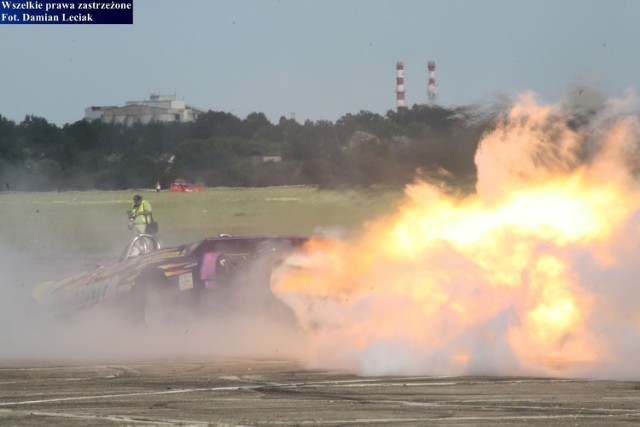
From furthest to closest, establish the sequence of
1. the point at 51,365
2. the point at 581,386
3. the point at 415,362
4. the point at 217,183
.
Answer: the point at 217,183 → the point at 51,365 → the point at 415,362 → the point at 581,386

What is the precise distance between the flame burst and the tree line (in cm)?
385

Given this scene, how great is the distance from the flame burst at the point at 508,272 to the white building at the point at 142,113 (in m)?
33.5

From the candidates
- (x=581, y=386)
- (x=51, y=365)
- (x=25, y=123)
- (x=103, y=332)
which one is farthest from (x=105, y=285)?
(x=25, y=123)

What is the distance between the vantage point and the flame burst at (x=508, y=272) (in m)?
13.0

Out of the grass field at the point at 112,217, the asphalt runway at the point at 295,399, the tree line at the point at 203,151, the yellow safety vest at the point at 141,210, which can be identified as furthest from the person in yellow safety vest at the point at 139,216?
the asphalt runway at the point at 295,399

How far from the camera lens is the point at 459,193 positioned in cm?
1512

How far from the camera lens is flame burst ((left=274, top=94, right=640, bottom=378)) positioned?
512 inches

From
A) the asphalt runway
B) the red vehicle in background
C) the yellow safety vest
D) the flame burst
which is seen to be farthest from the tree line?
the asphalt runway

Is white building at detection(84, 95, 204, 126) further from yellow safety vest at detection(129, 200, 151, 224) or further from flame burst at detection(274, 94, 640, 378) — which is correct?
flame burst at detection(274, 94, 640, 378)

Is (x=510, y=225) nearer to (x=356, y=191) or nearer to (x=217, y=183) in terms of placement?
(x=356, y=191)

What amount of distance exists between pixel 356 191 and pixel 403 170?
2195 mm

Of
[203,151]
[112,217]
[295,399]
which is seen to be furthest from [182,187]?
[295,399]

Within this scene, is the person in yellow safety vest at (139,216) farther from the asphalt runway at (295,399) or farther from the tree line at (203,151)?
the asphalt runway at (295,399)

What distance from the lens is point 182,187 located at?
153 feet
